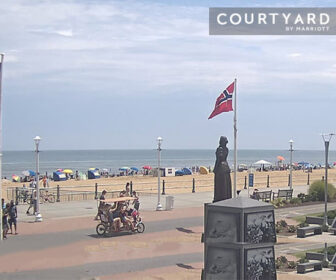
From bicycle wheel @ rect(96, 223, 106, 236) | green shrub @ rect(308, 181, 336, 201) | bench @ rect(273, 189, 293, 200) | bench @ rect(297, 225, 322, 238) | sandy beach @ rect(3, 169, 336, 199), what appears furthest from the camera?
sandy beach @ rect(3, 169, 336, 199)

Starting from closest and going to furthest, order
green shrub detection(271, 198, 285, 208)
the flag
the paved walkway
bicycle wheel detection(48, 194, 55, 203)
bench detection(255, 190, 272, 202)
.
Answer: the paved walkway
the flag
green shrub detection(271, 198, 285, 208)
bench detection(255, 190, 272, 202)
bicycle wheel detection(48, 194, 55, 203)

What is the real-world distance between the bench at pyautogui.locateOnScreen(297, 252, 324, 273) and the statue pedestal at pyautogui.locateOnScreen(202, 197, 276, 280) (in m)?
6.20

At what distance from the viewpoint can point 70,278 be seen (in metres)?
15.1

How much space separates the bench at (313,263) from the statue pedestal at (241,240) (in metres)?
6.20

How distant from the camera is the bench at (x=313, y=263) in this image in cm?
1506

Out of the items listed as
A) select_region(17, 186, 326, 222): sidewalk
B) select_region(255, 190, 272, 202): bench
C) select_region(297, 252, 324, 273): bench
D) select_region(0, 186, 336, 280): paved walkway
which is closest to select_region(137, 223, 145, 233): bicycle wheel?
select_region(0, 186, 336, 280): paved walkway

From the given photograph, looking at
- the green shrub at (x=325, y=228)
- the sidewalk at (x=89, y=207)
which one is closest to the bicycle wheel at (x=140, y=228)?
the sidewalk at (x=89, y=207)

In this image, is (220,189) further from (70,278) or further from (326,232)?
(326,232)

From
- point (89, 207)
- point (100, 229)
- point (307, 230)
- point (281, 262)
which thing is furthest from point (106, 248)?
point (89, 207)

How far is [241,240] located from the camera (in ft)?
29.1

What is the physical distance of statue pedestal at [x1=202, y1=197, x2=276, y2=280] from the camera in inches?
350

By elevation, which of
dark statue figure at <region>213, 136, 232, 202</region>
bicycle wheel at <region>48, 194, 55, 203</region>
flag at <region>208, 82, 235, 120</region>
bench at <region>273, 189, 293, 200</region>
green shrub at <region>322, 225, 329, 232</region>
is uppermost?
flag at <region>208, 82, 235, 120</region>

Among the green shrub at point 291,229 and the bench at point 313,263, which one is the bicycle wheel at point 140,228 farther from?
the bench at point 313,263

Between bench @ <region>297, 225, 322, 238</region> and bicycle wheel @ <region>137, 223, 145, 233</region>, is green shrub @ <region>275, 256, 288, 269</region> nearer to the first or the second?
bench @ <region>297, 225, 322, 238</region>
